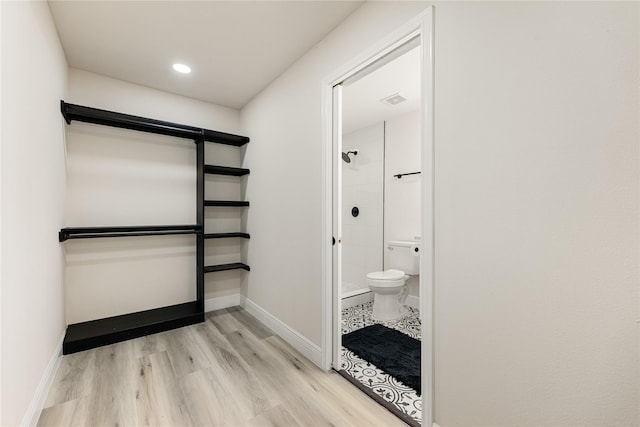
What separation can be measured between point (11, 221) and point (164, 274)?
6.09 ft

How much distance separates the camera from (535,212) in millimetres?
1045

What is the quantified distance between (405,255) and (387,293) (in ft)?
1.85

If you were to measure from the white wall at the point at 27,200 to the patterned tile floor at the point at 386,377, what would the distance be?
1.82 metres

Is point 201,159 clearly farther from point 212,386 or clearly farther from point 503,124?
point 503,124

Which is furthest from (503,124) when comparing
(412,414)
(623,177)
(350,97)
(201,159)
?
(201,159)

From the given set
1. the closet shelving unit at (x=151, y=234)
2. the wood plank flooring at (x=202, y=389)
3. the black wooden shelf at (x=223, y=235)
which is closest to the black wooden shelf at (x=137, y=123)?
the closet shelving unit at (x=151, y=234)

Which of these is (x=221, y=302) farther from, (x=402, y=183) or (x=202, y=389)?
(x=402, y=183)

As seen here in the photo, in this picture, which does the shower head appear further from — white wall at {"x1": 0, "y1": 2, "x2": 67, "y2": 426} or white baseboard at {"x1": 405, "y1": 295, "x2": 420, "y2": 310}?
white wall at {"x1": 0, "y1": 2, "x2": 67, "y2": 426}

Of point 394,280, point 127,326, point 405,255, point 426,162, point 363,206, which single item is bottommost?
point 127,326

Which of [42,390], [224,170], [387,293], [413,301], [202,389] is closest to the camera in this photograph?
[42,390]

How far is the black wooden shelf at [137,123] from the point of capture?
232 centimetres

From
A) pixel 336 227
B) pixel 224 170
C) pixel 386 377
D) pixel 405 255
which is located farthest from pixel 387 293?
pixel 224 170

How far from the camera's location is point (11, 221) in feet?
4.10

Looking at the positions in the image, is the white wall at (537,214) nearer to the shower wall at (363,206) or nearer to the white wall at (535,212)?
the white wall at (535,212)
